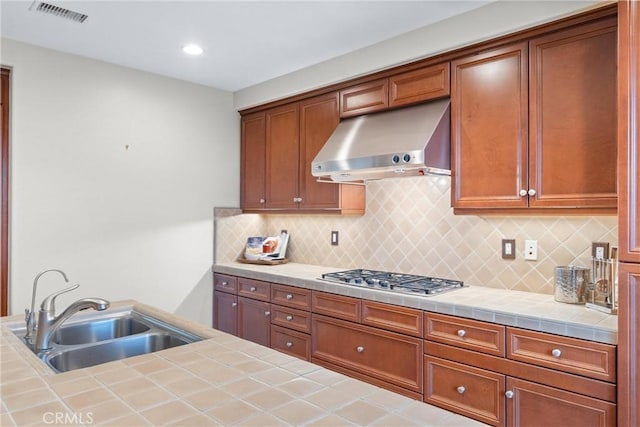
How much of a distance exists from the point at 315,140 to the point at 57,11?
6.03 ft

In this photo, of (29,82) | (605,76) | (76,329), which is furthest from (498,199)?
Answer: (29,82)

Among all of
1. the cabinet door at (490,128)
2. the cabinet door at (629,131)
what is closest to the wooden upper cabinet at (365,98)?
the cabinet door at (490,128)

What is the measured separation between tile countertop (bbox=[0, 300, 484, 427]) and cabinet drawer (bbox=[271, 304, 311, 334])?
5.45 feet

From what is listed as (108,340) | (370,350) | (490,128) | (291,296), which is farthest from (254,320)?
(490,128)

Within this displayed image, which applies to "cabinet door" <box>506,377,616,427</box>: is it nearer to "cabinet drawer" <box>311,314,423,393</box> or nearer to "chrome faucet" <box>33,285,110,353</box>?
"cabinet drawer" <box>311,314,423,393</box>

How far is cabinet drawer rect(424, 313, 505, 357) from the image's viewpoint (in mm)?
2129

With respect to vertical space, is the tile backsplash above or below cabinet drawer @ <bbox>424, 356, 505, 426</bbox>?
above

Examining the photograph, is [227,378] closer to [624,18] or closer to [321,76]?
[624,18]

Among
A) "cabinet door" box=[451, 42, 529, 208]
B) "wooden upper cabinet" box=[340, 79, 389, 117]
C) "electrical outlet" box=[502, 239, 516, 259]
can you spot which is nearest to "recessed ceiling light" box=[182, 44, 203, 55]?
"wooden upper cabinet" box=[340, 79, 389, 117]

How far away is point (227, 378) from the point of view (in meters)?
1.25

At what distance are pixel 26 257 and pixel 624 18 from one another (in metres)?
3.54

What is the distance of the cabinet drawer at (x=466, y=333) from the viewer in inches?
83.8

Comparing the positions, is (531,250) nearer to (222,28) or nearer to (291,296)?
(291,296)

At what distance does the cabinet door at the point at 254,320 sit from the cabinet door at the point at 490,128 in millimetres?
1715
